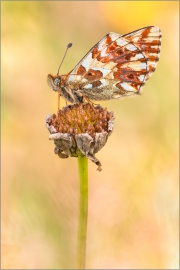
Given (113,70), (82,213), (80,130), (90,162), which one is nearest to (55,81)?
(113,70)

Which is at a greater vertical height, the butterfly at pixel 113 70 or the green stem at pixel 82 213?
the butterfly at pixel 113 70

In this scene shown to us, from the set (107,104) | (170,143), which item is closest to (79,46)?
(107,104)

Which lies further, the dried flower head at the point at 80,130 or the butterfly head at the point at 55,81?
the butterfly head at the point at 55,81

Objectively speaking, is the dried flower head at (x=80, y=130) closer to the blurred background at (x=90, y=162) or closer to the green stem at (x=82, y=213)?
the green stem at (x=82, y=213)

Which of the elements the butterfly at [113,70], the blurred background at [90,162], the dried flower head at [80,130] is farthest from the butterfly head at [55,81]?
the blurred background at [90,162]

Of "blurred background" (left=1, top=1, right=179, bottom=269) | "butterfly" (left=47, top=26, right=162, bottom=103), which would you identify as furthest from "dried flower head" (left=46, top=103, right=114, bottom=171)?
"blurred background" (left=1, top=1, right=179, bottom=269)

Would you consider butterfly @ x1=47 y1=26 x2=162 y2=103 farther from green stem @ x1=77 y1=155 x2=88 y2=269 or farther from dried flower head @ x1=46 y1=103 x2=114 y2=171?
green stem @ x1=77 y1=155 x2=88 y2=269
